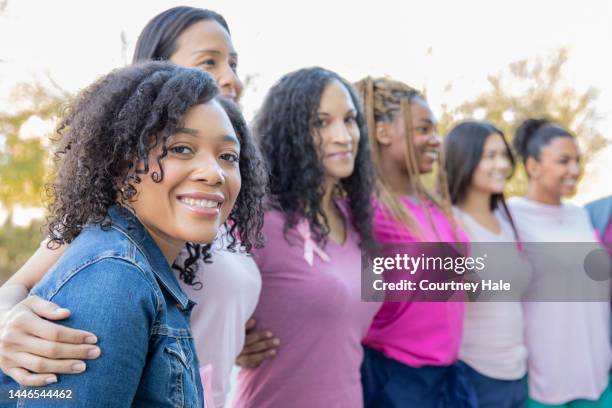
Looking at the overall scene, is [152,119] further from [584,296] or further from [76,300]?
[584,296]

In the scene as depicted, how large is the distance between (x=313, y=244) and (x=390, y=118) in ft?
3.20

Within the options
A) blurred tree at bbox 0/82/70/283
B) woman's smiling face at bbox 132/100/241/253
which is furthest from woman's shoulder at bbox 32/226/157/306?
blurred tree at bbox 0/82/70/283

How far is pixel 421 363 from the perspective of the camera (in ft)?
8.18

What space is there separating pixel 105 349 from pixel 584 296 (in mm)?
2751

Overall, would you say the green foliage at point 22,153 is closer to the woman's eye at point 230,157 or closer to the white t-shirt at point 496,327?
the white t-shirt at point 496,327

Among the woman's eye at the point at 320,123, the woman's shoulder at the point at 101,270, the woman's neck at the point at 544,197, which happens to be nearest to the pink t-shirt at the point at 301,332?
the woman's eye at the point at 320,123

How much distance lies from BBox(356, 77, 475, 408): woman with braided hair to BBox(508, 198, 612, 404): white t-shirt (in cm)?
61

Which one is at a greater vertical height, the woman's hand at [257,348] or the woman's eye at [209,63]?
the woman's eye at [209,63]

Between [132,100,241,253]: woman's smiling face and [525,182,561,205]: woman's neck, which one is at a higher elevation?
[525,182,561,205]: woman's neck

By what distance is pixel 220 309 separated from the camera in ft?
5.76

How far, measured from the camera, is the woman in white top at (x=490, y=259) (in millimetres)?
2812

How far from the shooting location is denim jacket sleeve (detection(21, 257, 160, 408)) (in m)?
1.02

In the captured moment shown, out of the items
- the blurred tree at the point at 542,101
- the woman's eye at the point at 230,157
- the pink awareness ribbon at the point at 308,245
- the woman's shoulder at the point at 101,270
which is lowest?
the woman's shoulder at the point at 101,270

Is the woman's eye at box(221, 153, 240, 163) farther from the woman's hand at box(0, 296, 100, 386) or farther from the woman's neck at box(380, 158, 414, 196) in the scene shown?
the woman's neck at box(380, 158, 414, 196)
